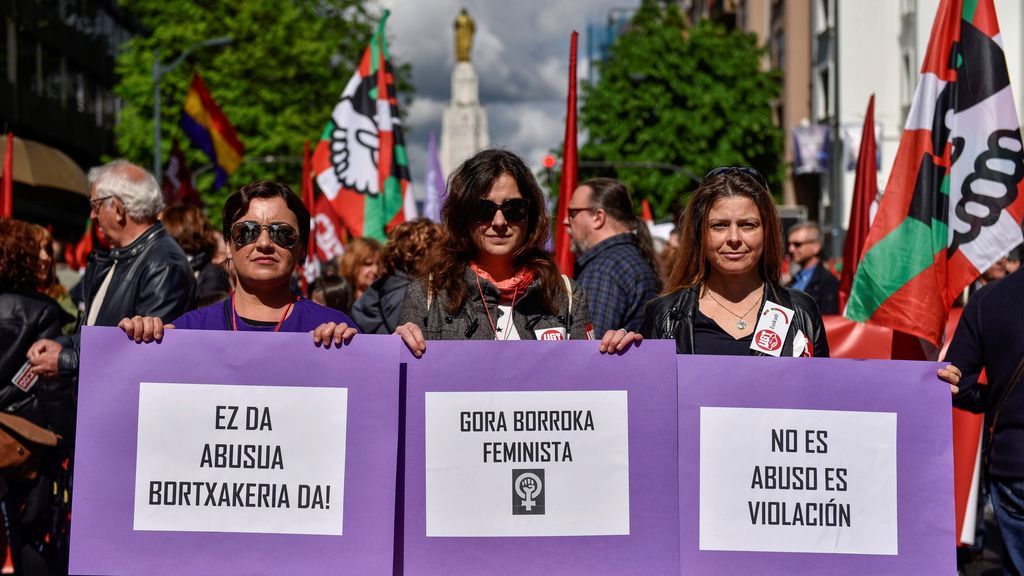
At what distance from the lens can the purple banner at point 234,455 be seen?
10.7 feet

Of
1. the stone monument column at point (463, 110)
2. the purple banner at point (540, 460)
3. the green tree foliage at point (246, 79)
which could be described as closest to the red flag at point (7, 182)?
the purple banner at point (540, 460)

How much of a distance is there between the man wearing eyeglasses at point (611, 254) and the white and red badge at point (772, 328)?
136 cm

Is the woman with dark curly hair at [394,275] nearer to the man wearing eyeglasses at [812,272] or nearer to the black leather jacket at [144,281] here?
the black leather jacket at [144,281]

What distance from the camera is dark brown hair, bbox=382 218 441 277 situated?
6.16 meters

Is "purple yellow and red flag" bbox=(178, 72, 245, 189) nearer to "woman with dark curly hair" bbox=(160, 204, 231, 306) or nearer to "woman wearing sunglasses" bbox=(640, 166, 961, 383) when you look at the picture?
"woman with dark curly hair" bbox=(160, 204, 231, 306)

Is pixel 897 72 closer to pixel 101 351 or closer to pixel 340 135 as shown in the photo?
pixel 340 135

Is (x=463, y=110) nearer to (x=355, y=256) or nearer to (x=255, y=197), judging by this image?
(x=355, y=256)

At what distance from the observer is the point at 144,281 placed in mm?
4750

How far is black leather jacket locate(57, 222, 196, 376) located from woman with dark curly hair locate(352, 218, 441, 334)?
1.41m

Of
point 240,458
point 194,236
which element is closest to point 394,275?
point 194,236

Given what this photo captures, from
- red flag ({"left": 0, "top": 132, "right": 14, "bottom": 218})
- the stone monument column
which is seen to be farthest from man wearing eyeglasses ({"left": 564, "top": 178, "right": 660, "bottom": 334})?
the stone monument column

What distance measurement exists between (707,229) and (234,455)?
1.62 m

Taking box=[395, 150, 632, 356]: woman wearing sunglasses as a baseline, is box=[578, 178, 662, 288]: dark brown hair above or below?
above

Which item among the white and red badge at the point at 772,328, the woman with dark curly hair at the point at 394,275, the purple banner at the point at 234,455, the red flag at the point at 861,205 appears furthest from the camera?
the red flag at the point at 861,205
